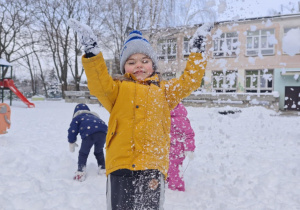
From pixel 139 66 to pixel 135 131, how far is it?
0.55 m

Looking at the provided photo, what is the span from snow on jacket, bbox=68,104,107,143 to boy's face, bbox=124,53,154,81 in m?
1.72

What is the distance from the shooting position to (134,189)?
1.70m

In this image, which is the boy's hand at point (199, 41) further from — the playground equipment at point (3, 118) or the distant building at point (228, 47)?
the playground equipment at point (3, 118)

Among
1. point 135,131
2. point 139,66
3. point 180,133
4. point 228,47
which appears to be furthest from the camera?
point 228,47

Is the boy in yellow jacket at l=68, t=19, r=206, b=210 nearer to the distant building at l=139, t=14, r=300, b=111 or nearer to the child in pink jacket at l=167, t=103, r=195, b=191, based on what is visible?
the distant building at l=139, t=14, r=300, b=111

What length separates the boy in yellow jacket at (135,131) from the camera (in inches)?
65.3

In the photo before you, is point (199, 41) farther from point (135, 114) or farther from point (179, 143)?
point (179, 143)

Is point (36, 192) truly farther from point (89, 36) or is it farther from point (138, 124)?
point (89, 36)

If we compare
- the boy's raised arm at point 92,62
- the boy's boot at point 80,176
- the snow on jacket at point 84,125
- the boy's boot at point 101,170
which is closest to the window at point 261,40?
the boy's raised arm at point 92,62

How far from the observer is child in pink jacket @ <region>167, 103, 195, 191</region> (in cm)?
308

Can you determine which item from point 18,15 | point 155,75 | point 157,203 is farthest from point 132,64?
point 18,15

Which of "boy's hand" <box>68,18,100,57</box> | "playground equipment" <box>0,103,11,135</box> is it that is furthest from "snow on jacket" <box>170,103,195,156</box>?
"playground equipment" <box>0,103,11,135</box>

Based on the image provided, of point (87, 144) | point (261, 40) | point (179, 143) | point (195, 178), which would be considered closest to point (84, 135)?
point (87, 144)

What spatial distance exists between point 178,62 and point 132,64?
2.29m
